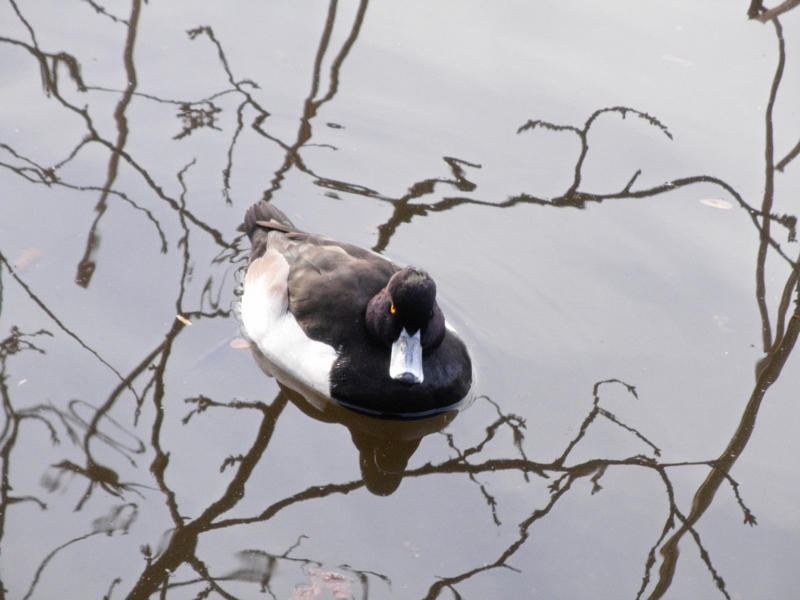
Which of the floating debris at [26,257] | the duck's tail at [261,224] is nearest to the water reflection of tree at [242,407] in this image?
the floating debris at [26,257]

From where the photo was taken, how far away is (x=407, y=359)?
5.11 metres

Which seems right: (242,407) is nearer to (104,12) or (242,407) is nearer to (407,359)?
(407,359)

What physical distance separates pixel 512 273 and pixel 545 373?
1032 mm

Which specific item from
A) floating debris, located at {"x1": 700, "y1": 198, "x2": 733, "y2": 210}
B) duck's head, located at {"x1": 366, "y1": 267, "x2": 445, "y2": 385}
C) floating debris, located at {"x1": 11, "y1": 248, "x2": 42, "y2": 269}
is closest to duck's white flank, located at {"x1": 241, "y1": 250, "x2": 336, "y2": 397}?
duck's head, located at {"x1": 366, "y1": 267, "x2": 445, "y2": 385}

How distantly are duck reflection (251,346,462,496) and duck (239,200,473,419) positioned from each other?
0.14 ft

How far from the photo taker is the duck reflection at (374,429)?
203 inches

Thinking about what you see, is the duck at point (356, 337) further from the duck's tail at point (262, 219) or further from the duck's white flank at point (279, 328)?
the duck's tail at point (262, 219)

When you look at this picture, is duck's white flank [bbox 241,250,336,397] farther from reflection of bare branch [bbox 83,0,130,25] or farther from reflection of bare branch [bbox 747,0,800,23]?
reflection of bare branch [bbox 747,0,800,23]

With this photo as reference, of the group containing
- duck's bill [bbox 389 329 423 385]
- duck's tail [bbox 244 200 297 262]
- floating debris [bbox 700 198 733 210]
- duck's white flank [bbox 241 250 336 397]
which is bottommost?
duck's white flank [bbox 241 250 336 397]

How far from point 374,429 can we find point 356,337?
1.91 ft

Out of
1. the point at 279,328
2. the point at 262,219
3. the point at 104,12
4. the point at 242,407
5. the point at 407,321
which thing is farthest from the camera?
the point at 104,12

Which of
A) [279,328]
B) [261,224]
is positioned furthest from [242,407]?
[261,224]

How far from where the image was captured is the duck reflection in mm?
5156

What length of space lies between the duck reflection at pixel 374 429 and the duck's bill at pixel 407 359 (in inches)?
18.0
